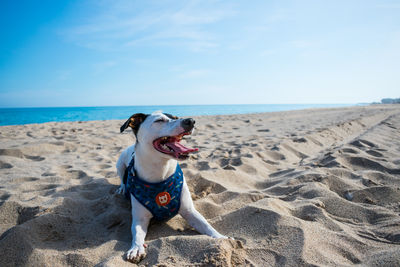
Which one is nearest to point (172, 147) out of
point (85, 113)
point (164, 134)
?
point (164, 134)

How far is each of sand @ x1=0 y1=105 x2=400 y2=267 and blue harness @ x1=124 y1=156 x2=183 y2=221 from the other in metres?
0.21

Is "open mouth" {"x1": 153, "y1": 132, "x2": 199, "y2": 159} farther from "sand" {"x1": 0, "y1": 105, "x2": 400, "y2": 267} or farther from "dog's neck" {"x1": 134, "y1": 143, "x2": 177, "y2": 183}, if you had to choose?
"sand" {"x1": 0, "y1": 105, "x2": 400, "y2": 267}

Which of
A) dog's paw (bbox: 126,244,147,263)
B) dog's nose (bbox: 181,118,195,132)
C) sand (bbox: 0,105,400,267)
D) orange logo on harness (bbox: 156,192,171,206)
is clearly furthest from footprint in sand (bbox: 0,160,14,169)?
dog's nose (bbox: 181,118,195,132)

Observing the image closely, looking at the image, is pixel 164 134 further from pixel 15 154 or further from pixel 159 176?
pixel 15 154

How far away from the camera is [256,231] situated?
2025 millimetres

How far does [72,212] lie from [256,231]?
2.03 metres

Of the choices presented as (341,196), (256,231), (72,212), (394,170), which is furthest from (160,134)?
(394,170)

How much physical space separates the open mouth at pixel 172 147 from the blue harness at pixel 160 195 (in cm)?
32

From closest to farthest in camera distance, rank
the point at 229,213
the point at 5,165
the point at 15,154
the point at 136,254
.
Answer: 1. the point at 136,254
2. the point at 229,213
3. the point at 5,165
4. the point at 15,154

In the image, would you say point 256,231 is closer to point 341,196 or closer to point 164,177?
point 164,177

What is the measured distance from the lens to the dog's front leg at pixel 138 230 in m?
1.78

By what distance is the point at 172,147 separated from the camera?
2.21m

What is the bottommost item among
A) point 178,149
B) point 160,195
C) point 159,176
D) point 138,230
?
point 138,230

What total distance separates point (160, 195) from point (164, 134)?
2.00 ft
